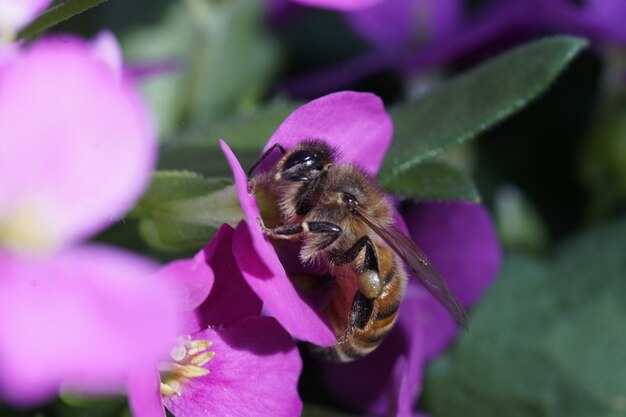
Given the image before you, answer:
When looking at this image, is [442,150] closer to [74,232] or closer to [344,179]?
[344,179]

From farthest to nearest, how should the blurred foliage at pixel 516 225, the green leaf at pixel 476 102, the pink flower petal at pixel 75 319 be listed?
1. the blurred foliage at pixel 516 225
2. the green leaf at pixel 476 102
3. the pink flower petal at pixel 75 319

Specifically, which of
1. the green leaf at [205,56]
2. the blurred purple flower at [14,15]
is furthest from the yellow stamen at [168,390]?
the green leaf at [205,56]

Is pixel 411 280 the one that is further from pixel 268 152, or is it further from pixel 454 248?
pixel 268 152

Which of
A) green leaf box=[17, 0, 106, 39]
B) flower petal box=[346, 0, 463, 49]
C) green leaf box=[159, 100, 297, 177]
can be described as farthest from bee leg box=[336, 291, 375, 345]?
flower petal box=[346, 0, 463, 49]

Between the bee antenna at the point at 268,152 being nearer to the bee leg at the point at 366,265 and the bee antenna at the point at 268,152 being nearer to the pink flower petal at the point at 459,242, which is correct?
the bee leg at the point at 366,265

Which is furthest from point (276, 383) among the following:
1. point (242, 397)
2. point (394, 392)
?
point (394, 392)

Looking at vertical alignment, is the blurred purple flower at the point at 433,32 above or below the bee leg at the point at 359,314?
below

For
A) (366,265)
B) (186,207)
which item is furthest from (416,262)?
(186,207)
